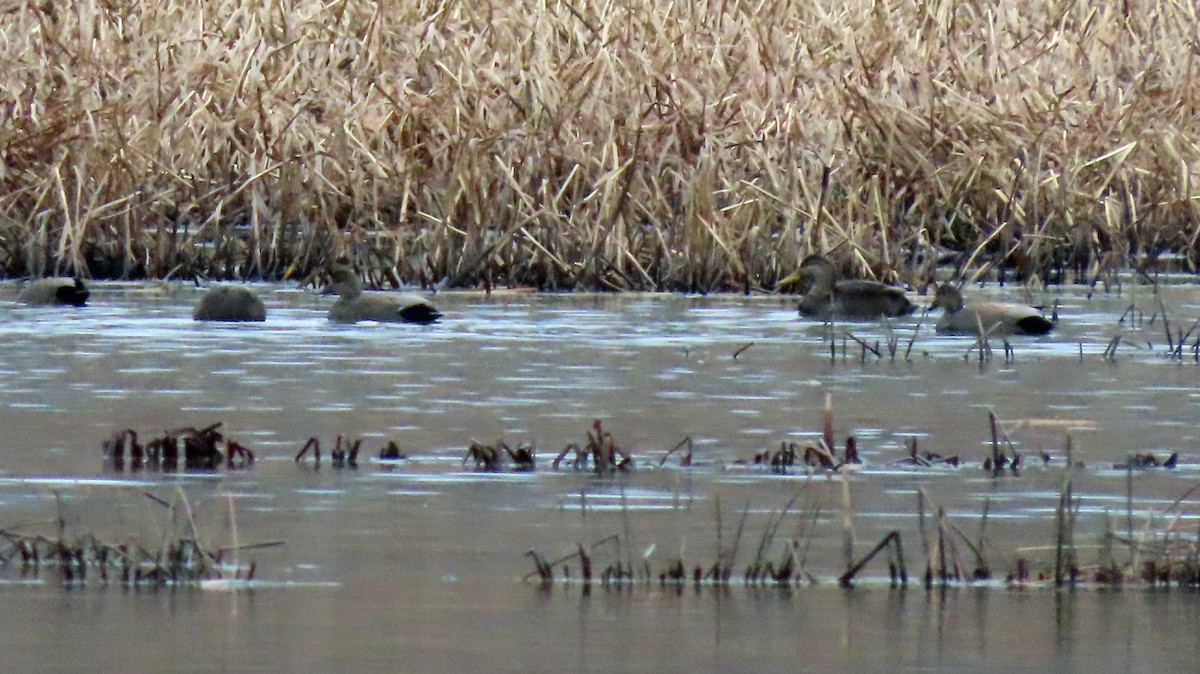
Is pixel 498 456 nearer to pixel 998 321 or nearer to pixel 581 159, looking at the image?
pixel 998 321

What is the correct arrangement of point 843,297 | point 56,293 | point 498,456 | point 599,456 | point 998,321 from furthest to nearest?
1. point 56,293
2. point 843,297
3. point 998,321
4. point 498,456
5. point 599,456

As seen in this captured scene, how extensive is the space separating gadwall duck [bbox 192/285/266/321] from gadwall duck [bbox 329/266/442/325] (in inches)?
13.5

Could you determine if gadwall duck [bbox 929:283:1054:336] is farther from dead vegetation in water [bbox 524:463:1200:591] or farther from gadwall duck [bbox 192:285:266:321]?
dead vegetation in water [bbox 524:463:1200:591]

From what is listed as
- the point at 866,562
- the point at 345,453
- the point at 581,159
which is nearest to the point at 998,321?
the point at 581,159

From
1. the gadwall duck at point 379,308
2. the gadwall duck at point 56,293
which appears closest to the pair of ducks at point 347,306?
the gadwall duck at point 379,308

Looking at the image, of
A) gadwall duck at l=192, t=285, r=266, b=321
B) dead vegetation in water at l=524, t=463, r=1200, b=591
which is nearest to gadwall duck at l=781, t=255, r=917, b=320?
gadwall duck at l=192, t=285, r=266, b=321

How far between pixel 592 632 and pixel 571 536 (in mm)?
1121

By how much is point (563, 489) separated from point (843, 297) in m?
6.09

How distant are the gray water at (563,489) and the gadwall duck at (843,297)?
0.86 ft

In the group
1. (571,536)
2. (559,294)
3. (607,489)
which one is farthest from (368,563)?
(559,294)

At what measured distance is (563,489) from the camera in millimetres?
6926

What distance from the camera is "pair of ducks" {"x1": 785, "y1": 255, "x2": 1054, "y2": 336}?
11.9 m

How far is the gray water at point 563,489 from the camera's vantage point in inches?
193

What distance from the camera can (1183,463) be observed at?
7516 mm
